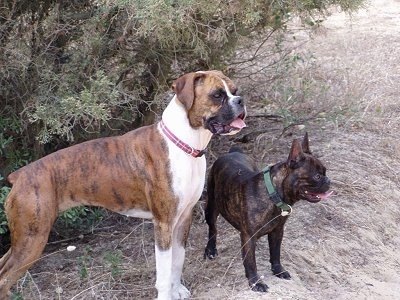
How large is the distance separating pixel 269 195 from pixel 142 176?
2.99ft

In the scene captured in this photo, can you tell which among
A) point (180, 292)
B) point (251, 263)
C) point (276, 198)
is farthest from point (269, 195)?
point (180, 292)

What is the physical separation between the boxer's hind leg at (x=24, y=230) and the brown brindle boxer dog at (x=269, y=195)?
1.34 m

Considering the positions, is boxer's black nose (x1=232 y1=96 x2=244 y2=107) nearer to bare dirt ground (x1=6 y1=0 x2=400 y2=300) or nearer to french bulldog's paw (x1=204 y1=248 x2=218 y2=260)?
bare dirt ground (x1=6 y1=0 x2=400 y2=300)

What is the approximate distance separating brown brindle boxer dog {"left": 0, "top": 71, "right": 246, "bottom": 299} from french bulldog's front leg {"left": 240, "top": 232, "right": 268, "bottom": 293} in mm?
476

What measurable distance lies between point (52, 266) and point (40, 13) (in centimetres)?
217

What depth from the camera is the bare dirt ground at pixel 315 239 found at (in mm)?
5996

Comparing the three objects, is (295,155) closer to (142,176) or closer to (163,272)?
(142,176)

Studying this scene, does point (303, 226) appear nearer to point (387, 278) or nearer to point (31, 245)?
point (387, 278)

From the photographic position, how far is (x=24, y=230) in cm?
517

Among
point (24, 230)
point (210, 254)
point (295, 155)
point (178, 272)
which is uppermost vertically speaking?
point (295, 155)

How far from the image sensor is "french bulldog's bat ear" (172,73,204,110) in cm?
507

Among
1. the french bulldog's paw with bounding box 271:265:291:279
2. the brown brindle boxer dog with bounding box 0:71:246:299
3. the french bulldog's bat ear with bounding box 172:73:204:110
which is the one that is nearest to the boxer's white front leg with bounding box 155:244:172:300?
the brown brindle boxer dog with bounding box 0:71:246:299

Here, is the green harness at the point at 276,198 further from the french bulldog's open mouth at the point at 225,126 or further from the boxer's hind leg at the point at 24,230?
the boxer's hind leg at the point at 24,230

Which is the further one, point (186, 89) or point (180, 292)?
point (180, 292)
